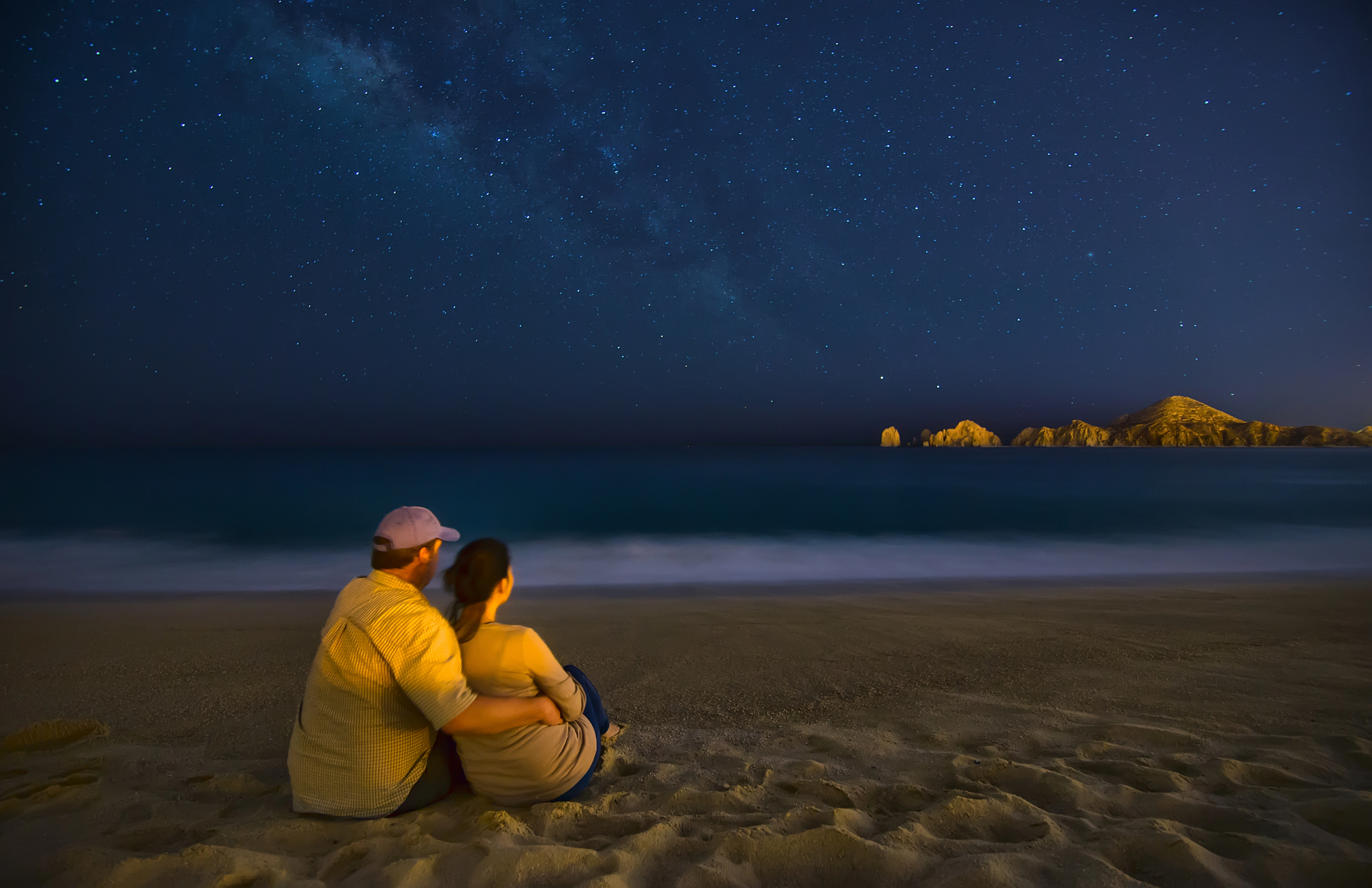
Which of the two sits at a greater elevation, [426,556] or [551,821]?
[426,556]

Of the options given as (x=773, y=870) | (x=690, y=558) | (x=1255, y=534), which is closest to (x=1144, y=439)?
(x=1255, y=534)

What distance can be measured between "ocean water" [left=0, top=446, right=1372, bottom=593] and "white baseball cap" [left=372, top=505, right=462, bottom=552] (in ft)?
28.2

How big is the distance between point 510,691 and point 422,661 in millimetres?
414

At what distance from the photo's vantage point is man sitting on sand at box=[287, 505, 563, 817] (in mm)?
2471

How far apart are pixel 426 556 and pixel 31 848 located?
77.7 inches

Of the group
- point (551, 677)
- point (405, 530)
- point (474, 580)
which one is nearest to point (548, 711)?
point (551, 677)

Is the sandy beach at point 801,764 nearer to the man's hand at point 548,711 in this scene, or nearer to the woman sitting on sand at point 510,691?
the woman sitting on sand at point 510,691

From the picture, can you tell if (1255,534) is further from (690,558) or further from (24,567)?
(24,567)

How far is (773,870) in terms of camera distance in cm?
240

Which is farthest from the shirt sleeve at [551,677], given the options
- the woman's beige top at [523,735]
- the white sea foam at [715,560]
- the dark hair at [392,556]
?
the white sea foam at [715,560]

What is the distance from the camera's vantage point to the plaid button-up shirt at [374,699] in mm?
2469

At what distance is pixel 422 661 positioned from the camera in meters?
2.47

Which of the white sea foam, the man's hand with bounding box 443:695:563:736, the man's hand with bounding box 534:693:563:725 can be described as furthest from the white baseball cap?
the white sea foam

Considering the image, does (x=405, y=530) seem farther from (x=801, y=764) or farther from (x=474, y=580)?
(x=801, y=764)
